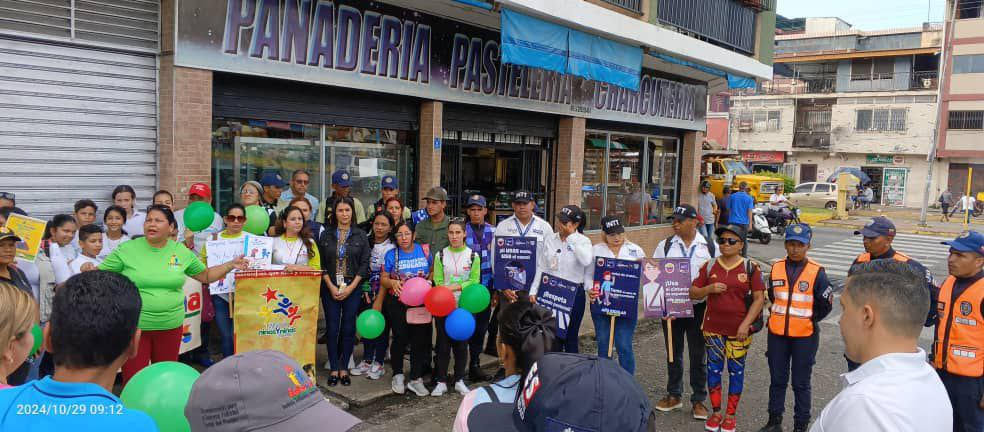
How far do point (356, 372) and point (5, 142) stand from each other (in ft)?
14.1

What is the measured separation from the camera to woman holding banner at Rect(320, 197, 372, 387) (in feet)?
21.1

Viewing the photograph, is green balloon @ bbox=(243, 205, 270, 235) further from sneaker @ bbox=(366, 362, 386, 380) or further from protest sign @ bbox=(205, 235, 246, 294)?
sneaker @ bbox=(366, 362, 386, 380)

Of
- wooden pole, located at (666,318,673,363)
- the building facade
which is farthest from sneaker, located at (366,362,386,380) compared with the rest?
the building facade

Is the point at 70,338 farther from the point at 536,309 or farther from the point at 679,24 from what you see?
the point at 679,24

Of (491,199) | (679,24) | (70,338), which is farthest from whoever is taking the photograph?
(679,24)

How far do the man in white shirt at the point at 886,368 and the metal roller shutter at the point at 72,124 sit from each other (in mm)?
7579

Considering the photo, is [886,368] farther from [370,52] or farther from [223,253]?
[370,52]

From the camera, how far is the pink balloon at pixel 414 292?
241 inches

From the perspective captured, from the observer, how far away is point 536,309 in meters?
3.15

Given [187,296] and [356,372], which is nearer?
[187,296]

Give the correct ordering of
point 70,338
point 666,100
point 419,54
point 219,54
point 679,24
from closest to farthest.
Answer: point 70,338, point 219,54, point 419,54, point 679,24, point 666,100

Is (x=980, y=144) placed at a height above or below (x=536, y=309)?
above

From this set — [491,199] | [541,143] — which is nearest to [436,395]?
[491,199]

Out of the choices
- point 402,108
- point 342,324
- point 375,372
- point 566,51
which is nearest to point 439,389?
point 375,372
